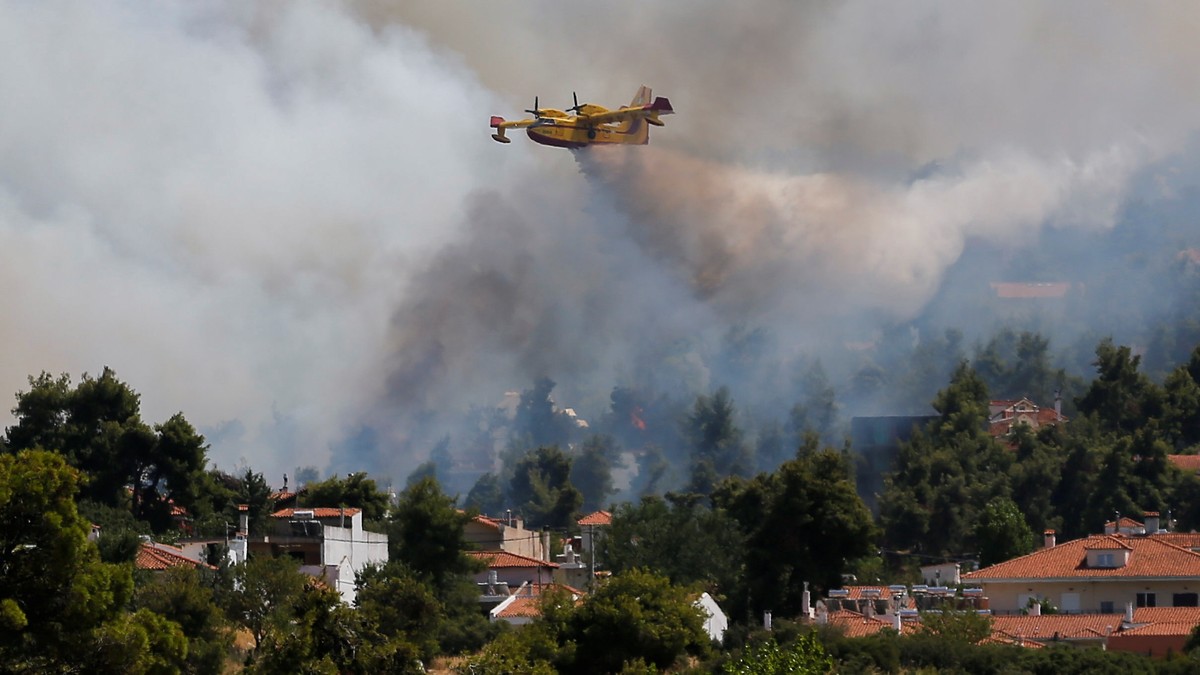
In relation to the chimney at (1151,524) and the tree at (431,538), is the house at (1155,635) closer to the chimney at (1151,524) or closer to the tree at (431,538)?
the chimney at (1151,524)

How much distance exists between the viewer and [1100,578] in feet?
201

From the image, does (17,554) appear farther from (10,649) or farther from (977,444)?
(977,444)

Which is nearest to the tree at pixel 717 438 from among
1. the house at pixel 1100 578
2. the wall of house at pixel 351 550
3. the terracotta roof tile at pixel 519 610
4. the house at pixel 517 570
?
the house at pixel 517 570

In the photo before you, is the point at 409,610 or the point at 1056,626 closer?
the point at 409,610

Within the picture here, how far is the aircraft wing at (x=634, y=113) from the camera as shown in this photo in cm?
8156

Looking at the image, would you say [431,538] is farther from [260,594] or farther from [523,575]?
[260,594]

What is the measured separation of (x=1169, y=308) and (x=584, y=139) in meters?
89.1

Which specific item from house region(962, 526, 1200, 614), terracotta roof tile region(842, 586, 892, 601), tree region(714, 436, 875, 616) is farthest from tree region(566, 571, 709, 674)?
house region(962, 526, 1200, 614)

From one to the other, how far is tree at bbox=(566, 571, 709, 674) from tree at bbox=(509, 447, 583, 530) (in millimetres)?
55723

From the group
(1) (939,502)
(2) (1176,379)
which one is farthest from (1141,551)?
(2) (1176,379)

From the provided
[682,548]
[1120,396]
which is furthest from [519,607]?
[1120,396]

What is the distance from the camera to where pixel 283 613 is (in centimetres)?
4812

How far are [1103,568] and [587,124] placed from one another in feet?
96.9

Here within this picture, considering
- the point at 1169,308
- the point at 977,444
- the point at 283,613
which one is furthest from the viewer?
the point at 1169,308
